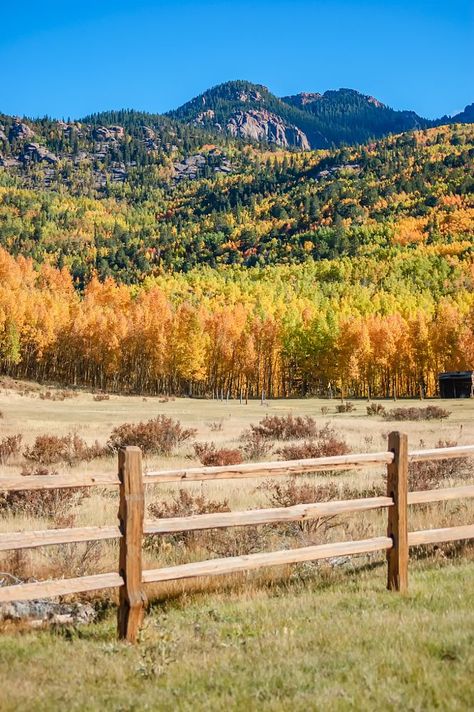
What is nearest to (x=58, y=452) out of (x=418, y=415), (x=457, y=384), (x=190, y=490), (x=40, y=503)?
(x=190, y=490)

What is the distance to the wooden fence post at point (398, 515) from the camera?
706 centimetres

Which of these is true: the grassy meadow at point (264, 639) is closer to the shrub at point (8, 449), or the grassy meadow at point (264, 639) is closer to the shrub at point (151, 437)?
the shrub at point (8, 449)

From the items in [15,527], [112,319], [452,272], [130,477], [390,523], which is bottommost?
[15,527]

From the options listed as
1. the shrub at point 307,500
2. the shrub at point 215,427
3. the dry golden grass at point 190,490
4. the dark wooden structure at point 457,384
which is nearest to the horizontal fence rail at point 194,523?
the dry golden grass at point 190,490

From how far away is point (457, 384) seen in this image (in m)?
69.2

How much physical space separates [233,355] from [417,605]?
84.8 meters

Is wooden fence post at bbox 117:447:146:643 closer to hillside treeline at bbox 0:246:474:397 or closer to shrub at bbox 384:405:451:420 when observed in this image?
shrub at bbox 384:405:451:420

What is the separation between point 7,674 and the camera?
5117 millimetres

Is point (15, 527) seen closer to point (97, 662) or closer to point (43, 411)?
point (97, 662)

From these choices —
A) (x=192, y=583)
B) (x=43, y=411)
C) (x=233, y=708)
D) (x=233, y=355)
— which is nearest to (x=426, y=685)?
(x=233, y=708)

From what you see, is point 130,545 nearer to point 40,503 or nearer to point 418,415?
point 40,503

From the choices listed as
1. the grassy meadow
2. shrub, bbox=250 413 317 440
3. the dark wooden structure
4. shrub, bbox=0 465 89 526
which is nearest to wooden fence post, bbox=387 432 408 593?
the grassy meadow

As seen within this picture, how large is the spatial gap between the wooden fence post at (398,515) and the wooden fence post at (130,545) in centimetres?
297

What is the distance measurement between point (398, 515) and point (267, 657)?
8.50 feet
